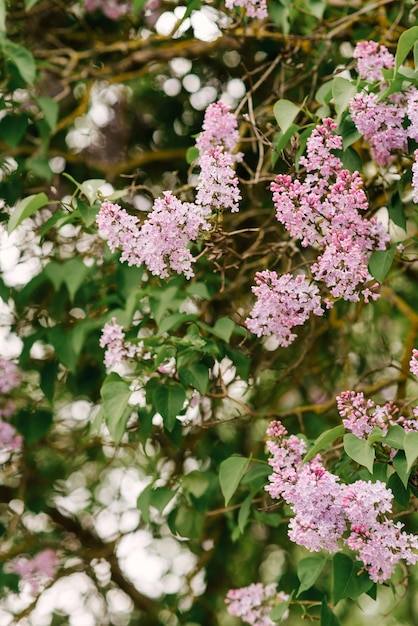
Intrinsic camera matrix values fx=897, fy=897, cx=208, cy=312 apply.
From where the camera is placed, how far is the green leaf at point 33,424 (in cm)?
214

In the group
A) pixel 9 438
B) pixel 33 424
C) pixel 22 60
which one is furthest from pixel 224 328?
pixel 9 438

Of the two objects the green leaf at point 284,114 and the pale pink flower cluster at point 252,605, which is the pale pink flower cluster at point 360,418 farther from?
the pale pink flower cluster at point 252,605

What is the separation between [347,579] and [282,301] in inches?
14.9

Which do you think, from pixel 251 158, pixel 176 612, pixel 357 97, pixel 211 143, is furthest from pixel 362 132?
pixel 176 612

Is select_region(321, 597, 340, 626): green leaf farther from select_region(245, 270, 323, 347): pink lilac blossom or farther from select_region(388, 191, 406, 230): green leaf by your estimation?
select_region(388, 191, 406, 230): green leaf

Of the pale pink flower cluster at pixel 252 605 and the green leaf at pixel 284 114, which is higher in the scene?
the green leaf at pixel 284 114

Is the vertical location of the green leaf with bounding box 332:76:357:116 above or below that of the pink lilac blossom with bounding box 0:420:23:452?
above

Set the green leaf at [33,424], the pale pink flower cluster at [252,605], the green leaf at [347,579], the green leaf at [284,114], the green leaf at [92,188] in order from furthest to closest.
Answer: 1. the green leaf at [33,424]
2. the pale pink flower cluster at [252,605]
3. the green leaf at [92,188]
4. the green leaf at [284,114]
5. the green leaf at [347,579]

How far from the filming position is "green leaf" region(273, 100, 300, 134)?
1.28 m

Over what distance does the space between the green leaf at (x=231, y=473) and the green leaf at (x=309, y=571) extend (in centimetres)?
14

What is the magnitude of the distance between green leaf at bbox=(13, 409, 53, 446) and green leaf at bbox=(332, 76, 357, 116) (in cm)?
120

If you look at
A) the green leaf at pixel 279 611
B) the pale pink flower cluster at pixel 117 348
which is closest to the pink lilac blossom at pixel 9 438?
the pale pink flower cluster at pixel 117 348

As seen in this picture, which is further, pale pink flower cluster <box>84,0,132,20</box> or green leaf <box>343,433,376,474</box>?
pale pink flower cluster <box>84,0,132,20</box>

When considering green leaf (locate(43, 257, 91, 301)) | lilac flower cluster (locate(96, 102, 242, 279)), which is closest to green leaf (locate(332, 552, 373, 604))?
lilac flower cluster (locate(96, 102, 242, 279))
